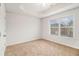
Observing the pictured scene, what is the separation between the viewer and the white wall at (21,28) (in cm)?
180

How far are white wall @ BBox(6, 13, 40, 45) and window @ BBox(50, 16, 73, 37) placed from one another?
0.38 m

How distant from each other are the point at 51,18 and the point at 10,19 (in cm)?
98

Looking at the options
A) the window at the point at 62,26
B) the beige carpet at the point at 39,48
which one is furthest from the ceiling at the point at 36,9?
the beige carpet at the point at 39,48

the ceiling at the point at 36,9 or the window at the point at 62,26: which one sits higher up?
the ceiling at the point at 36,9

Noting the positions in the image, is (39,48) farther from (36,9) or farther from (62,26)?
(36,9)

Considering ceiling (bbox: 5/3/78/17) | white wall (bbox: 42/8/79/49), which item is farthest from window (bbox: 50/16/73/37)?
ceiling (bbox: 5/3/78/17)

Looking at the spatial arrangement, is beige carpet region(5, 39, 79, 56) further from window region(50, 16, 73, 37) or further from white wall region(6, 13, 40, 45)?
window region(50, 16, 73, 37)

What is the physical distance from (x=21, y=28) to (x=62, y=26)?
938mm

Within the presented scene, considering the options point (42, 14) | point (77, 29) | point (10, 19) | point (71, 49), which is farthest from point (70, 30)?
point (10, 19)

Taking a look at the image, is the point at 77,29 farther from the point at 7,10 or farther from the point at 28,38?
the point at 7,10

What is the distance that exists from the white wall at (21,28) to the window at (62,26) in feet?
1.24

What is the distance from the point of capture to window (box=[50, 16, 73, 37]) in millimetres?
1851

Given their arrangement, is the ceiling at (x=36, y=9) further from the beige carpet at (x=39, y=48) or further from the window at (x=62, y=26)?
the beige carpet at (x=39, y=48)

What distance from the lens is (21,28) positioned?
190 centimetres
